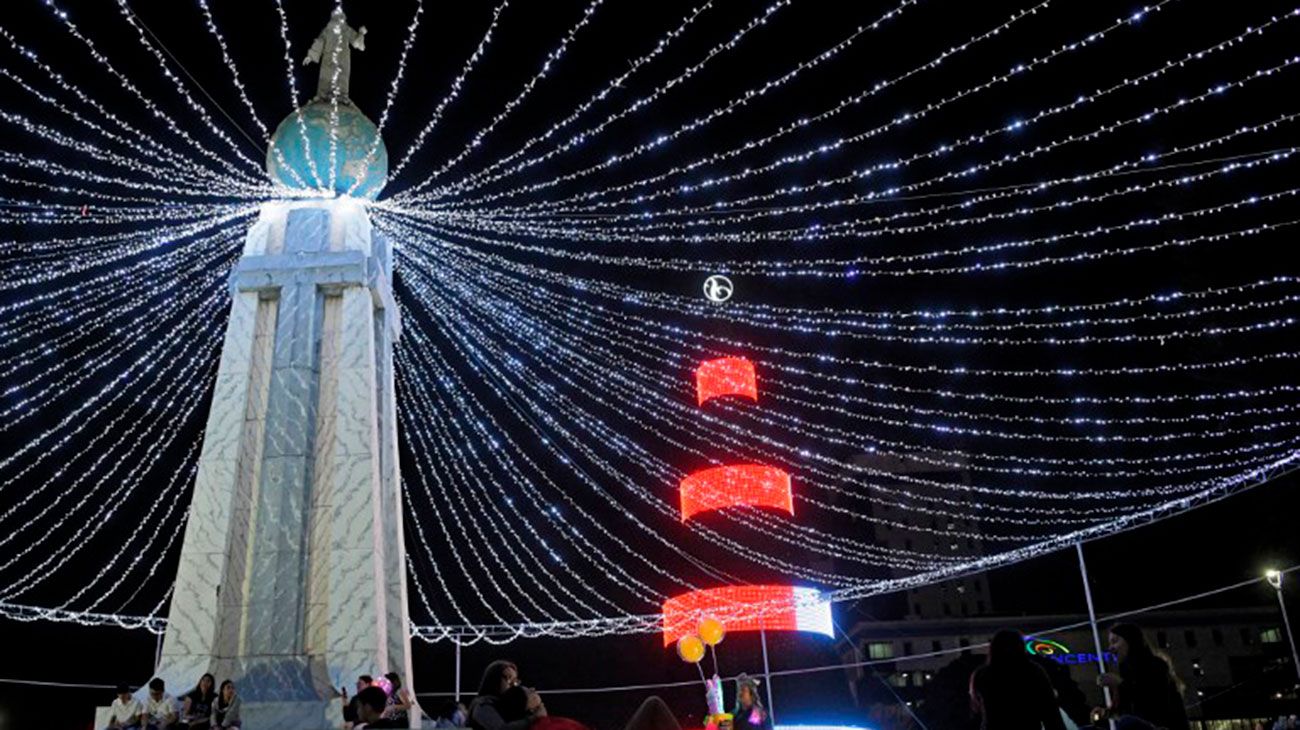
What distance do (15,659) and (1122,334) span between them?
2079 cm

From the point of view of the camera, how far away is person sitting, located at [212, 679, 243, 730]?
824 centimetres

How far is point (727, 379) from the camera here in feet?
91.9

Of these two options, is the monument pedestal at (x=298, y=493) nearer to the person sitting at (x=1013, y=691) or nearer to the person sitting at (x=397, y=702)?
the person sitting at (x=397, y=702)

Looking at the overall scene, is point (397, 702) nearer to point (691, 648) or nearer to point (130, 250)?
point (130, 250)

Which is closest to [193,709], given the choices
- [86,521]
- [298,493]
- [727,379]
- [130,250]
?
[298,493]

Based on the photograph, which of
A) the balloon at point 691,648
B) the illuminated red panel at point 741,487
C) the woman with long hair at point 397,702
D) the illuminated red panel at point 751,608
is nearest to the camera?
the woman with long hair at point 397,702

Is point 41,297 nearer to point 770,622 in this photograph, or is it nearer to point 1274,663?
point 770,622

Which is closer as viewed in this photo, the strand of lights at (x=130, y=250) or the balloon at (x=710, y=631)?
the strand of lights at (x=130, y=250)

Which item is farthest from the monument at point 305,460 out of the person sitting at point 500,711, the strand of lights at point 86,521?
the person sitting at point 500,711

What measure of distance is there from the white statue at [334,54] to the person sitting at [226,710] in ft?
23.5

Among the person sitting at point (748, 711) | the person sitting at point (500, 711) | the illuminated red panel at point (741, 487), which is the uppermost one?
the illuminated red panel at point (741, 487)

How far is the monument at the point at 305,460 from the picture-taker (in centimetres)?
1006

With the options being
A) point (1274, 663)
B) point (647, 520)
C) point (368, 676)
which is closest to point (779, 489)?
point (647, 520)

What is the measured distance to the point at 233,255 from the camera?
47.4 feet
